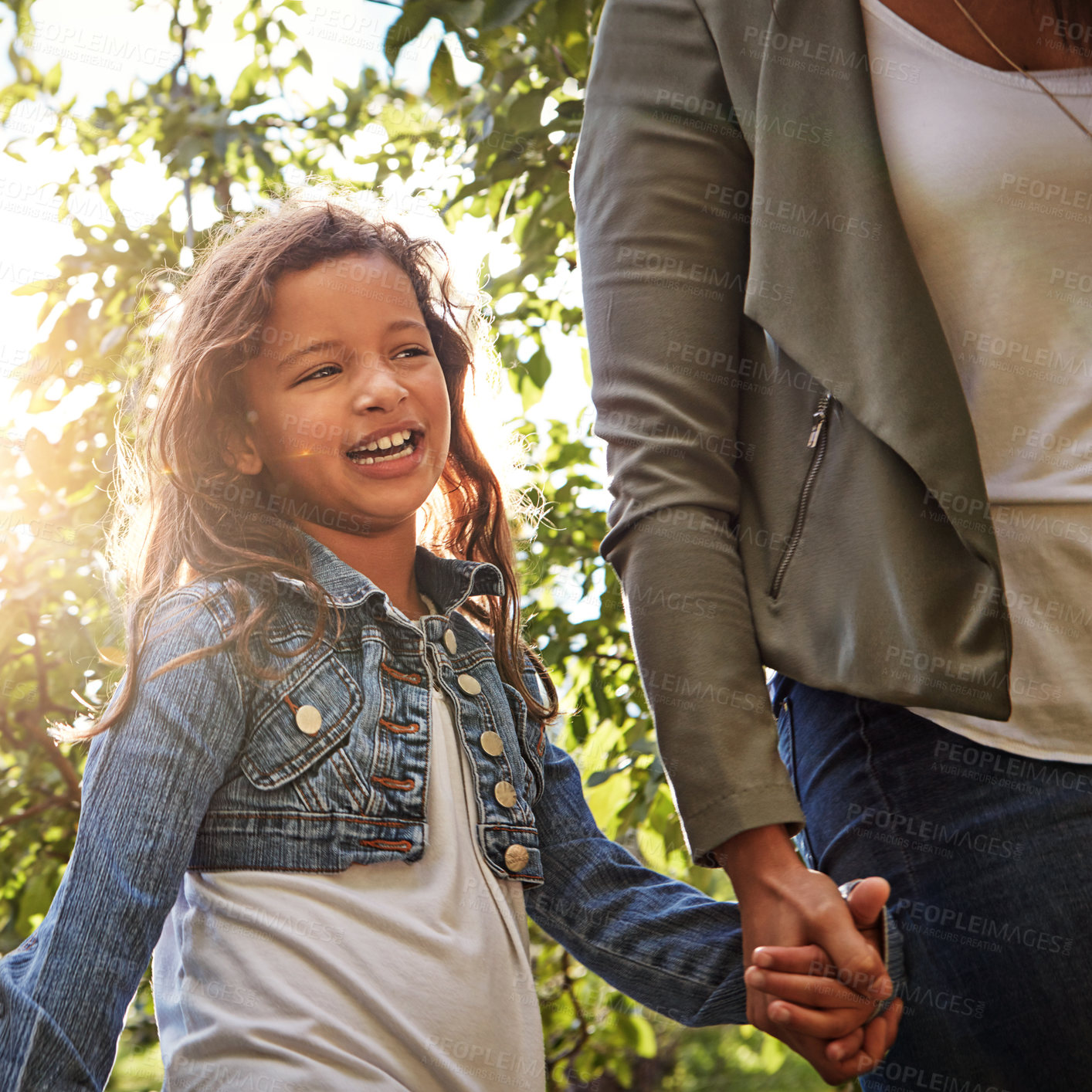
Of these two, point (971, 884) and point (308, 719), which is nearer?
point (971, 884)

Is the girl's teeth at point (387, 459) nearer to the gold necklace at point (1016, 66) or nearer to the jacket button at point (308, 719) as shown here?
the jacket button at point (308, 719)

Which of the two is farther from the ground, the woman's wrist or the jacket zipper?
the jacket zipper

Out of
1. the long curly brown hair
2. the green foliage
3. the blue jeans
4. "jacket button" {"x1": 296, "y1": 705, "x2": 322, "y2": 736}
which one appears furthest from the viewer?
the green foliage

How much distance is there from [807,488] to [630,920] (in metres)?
0.57

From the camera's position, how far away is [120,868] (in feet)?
3.24

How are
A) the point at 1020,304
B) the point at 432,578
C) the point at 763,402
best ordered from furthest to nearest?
the point at 432,578 → the point at 763,402 → the point at 1020,304

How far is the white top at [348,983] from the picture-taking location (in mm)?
1007

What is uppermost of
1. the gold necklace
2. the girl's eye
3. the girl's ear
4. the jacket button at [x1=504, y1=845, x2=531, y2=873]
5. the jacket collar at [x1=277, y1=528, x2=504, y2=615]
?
the gold necklace

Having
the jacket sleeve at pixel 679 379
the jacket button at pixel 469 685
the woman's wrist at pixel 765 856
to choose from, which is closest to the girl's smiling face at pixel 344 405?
the jacket button at pixel 469 685

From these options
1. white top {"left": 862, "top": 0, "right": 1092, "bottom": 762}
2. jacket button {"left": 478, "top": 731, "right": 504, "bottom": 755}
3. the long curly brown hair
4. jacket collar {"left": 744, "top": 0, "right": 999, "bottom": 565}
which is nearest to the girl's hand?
white top {"left": 862, "top": 0, "right": 1092, "bottom": 762}

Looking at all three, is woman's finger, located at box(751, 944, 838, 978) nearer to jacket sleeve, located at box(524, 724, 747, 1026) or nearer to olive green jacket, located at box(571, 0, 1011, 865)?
olive green jacket, located at box(571, 0, 1011, 865)

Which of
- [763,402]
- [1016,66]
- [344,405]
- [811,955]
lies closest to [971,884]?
[811,955]

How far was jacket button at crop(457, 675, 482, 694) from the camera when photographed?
131 cm

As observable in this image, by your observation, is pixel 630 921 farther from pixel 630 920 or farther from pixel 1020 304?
pixel 1020 304
